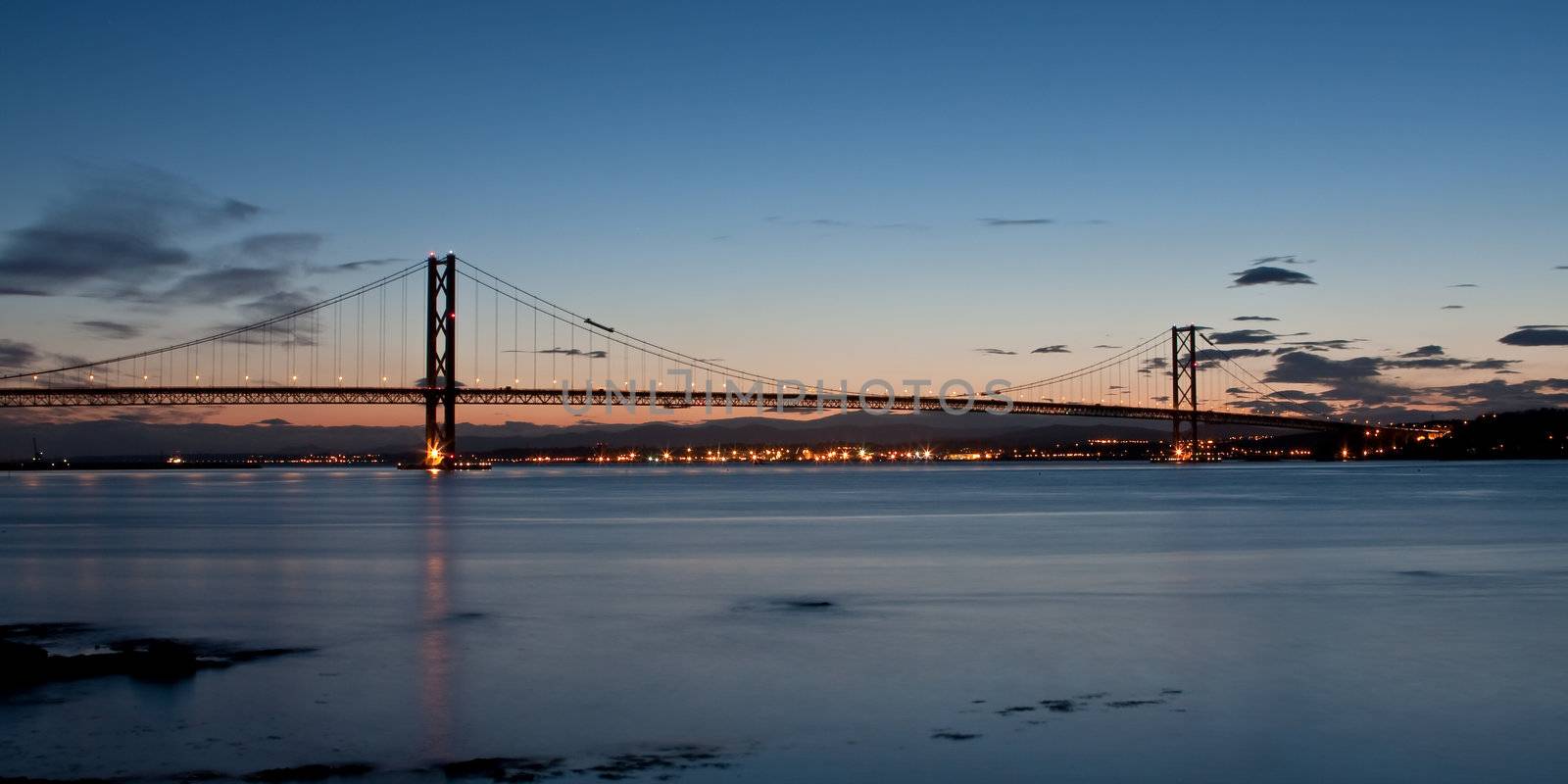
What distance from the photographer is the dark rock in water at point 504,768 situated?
239 inches

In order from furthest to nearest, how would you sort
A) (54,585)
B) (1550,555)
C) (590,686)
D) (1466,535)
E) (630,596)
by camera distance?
(1466,535) → (1550,555) → (54,585) → (630,596) → (590,686)

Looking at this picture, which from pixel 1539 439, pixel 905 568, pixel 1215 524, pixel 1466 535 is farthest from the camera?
pixel 1539 439

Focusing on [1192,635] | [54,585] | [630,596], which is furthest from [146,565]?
[1192,635]

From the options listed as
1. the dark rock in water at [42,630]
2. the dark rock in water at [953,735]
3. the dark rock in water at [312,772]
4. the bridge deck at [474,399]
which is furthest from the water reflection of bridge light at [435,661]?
the bridge deck at [474,399]

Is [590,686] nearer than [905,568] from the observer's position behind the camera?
Yes

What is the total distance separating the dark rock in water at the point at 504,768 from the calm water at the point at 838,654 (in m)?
0.21

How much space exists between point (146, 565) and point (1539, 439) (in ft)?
429

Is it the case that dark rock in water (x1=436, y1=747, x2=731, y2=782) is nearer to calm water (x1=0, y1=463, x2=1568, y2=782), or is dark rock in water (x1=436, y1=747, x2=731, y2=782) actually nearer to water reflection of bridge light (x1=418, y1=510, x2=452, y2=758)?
calm water (x1=0, y1=463, x2=1568, y2=782)

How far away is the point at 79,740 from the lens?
6.50m

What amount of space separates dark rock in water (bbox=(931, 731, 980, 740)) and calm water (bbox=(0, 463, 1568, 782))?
2.2 inches

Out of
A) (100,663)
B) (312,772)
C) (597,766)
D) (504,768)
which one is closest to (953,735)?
(597,766)

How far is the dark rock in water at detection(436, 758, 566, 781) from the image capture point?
239 inches

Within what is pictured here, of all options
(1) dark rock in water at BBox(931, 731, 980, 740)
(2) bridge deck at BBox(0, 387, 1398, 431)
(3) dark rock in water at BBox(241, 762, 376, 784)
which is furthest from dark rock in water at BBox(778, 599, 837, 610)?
(2) bridge deck at BBox(0, 387, 1398, 431)

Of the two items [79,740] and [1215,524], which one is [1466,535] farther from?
[79,740]
